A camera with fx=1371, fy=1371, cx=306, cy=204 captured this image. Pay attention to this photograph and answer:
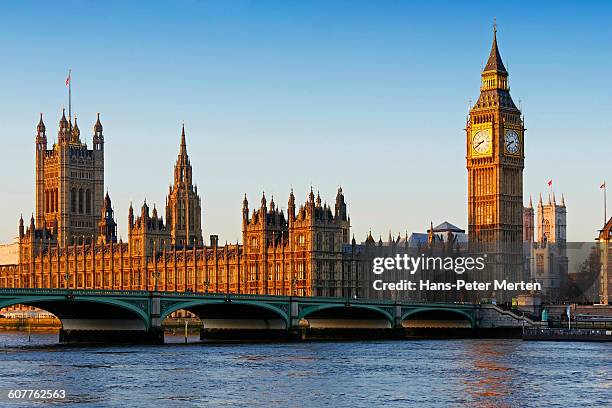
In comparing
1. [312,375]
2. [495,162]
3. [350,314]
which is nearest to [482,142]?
[495,162]

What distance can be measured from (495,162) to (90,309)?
80.1 m

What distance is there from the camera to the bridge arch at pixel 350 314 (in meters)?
123

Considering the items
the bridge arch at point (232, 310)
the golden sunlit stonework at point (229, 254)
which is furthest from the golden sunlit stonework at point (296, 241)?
the bridge arch at point (232, 310)

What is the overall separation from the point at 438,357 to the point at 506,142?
8568cm

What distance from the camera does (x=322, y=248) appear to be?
15900cm

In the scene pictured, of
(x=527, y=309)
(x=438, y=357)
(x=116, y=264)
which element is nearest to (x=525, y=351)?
(x=438, y=357)

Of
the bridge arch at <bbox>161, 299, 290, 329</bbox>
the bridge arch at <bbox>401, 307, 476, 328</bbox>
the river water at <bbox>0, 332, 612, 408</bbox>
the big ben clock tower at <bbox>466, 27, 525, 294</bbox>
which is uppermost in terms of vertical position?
the big ben clock tower at <bbox>466, 27, 525, 294</bbox>

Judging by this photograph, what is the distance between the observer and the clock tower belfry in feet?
586

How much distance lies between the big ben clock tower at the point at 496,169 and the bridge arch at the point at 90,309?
243ft

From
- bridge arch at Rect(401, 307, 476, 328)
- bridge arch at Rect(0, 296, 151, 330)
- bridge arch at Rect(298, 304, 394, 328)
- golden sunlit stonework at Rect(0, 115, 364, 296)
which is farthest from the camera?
golden sunlit stonework at Rect(0, 115, 364, 296)

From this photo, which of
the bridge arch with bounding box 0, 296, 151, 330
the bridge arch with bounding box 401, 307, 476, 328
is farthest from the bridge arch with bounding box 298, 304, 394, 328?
the bridge arch with bounding box 0, 296, 151, 330

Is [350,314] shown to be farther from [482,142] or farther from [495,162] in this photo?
[482,142]

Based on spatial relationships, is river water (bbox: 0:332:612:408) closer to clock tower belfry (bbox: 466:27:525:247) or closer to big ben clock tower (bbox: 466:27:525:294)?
big ben clock tower (bbox: 466:27:525:294)

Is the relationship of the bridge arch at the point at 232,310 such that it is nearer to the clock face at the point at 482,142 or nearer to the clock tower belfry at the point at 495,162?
the clock tower belfry at the point at 495,162
